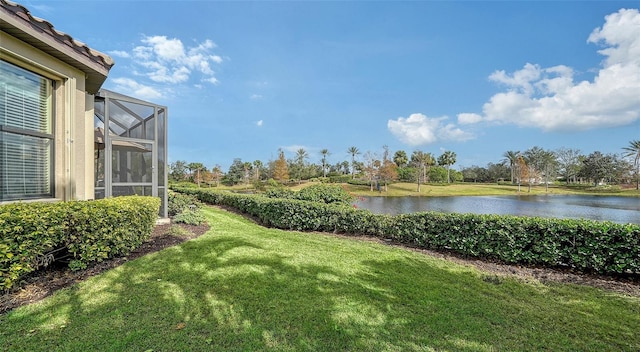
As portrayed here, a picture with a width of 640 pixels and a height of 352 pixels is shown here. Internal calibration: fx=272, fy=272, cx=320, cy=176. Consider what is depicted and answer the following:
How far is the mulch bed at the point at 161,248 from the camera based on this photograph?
267 cm

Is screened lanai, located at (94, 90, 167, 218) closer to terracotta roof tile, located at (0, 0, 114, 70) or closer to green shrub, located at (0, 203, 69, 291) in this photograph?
terracotta roof tile, located at (0, 0, 114, 70)

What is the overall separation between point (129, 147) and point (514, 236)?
8.03 metres

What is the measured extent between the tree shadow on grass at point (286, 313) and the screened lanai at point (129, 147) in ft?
9.22

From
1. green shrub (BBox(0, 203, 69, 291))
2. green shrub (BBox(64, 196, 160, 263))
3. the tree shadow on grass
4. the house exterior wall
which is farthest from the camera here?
the house exterior wall

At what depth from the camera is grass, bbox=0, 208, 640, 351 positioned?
2.19 m

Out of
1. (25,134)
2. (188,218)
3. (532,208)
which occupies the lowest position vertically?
(532,208)

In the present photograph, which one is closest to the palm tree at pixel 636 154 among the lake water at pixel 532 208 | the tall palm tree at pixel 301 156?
the lake water at pixel 532 208

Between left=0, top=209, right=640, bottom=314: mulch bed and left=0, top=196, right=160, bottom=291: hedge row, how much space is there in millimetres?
127

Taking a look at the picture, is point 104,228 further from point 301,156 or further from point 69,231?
point 301,156

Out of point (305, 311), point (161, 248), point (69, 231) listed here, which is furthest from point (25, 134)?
point (305, 311)

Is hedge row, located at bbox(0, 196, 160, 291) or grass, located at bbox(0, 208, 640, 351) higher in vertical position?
hedge row, located at bbox(0, 196, 160, 291)

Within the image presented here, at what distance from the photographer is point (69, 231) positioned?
3.04 m

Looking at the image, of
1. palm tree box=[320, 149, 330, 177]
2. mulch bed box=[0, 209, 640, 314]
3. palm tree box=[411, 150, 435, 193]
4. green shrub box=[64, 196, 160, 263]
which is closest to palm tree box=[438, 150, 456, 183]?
palm tree box=[411, 150, 435, 193]

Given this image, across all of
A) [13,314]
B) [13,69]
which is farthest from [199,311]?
[13,69]
